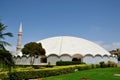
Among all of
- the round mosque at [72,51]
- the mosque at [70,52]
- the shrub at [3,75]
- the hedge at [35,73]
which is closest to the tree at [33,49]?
the mosque at [70,52]

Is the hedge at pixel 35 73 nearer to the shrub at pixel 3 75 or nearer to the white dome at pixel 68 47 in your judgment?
the shrub at pixel 3 75

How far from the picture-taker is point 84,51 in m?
59.7

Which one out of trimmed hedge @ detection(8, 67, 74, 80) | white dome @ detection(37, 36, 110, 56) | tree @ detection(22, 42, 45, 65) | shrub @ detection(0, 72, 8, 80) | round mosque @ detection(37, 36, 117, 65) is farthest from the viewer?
white dome @ detection(37, 36, 110, 56)

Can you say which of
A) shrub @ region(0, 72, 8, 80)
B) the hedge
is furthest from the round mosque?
shrub @ region(0, 72, 8, 80)

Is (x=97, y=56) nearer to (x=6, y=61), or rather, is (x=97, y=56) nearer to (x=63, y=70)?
(x=63, y=70)

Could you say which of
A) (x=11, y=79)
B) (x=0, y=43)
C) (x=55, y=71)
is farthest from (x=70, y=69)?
(x=0, y=43)

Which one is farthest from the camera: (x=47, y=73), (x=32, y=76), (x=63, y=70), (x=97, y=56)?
(x=97, y=56)

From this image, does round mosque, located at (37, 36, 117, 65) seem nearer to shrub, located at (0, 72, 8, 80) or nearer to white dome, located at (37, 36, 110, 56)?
white dome, located at (37, 36, 110, 56)

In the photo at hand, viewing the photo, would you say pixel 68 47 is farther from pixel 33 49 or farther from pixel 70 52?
pixel 33 49

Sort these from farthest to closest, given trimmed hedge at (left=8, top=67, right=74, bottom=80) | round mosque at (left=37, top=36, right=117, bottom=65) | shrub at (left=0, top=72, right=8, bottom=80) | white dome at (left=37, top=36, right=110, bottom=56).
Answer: white dome at (left=37, top=36, right=110, bottom=56), round mosque at (left=37, top=36, right=117, bottom=65), trimmed hedge at (left=8, top=67, right=74, bottom=80), shrub at (left=0, top=72, right=8, bottom=80)

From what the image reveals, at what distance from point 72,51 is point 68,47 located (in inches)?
95.6

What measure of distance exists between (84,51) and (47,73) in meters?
33.9

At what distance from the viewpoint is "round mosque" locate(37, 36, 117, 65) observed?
57.2 metres

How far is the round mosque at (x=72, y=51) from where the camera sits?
5716 cm
